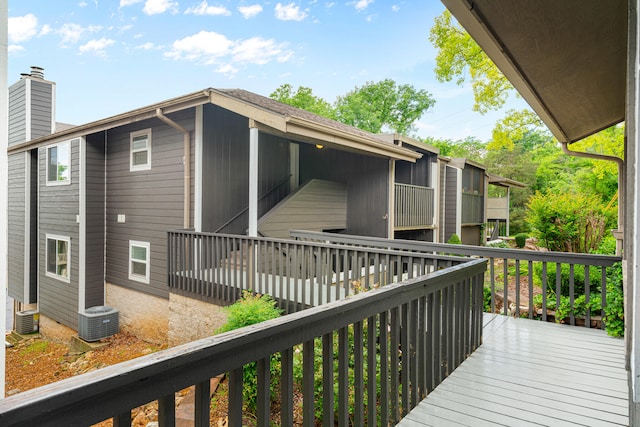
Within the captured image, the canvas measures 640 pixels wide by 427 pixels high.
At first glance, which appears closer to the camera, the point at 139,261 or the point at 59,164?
the point at 139,261

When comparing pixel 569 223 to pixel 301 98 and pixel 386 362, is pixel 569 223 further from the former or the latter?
pixel 301 98

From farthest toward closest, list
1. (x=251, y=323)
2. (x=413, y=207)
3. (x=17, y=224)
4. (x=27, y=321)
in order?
(x=17, y=224), (x=27, y=321), (x=413, y=207), (x=251, y=323)

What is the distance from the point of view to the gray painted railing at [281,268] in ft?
14.9

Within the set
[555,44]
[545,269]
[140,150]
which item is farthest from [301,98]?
[555,44]

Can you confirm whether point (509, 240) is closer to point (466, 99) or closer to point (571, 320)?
point (571, 320)

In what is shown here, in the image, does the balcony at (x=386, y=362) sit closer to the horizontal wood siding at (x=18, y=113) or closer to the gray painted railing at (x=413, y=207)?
the gray painted railing at (x=413, y=207)

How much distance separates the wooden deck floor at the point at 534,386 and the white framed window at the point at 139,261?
7.21m

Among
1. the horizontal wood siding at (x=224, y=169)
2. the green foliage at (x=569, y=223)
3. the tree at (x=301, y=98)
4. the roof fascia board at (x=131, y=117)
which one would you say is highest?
the tree at (x=301, y=98)

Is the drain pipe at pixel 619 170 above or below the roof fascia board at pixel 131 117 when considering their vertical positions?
below

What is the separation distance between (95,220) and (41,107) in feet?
19.5

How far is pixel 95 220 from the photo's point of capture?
942cm

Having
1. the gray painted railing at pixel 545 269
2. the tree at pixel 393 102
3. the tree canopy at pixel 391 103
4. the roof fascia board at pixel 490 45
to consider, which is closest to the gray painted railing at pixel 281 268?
the gray painted railing at pixel 545 269

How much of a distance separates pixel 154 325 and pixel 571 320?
7.68 meters

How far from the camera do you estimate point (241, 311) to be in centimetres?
445
